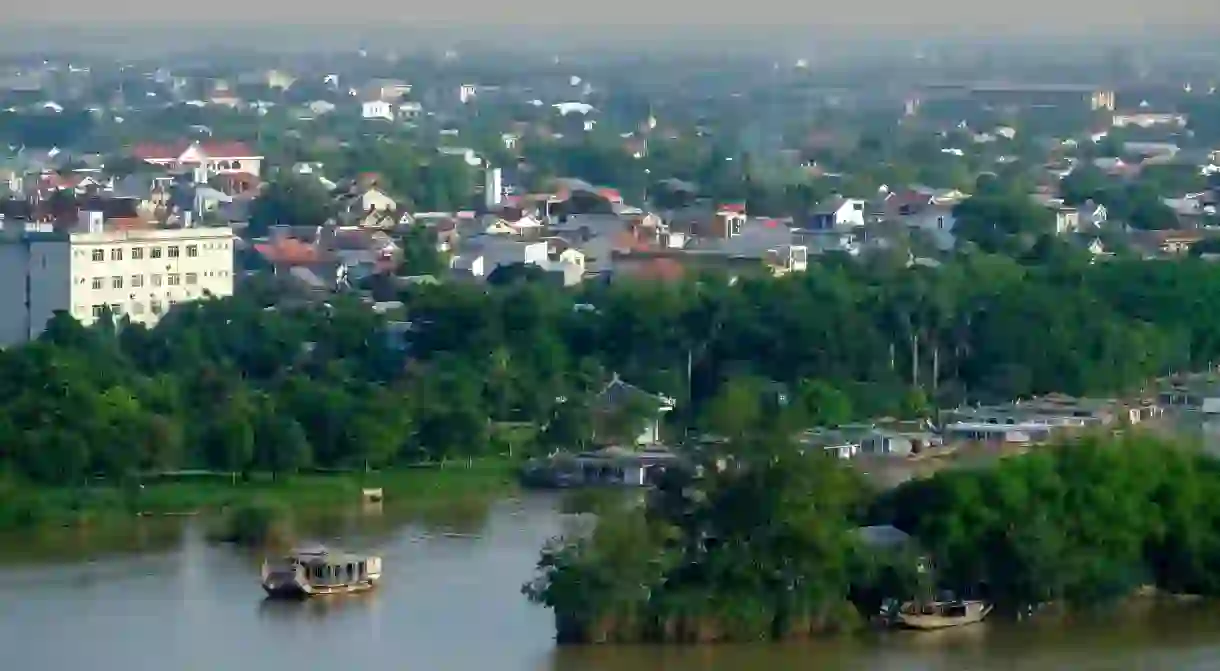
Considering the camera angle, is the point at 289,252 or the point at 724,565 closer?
the point at 724,565

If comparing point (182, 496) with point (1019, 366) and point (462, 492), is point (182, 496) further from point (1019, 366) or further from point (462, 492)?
point (1019, 366)

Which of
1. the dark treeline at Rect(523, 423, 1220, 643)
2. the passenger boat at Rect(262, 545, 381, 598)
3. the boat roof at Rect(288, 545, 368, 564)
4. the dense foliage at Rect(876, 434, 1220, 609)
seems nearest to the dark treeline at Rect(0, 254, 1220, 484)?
the boat roof at Rect(288, 545, 368, 564)

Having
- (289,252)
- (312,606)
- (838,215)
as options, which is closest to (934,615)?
(312,606)

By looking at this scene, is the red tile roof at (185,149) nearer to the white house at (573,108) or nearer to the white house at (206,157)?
the white house at (206,157)

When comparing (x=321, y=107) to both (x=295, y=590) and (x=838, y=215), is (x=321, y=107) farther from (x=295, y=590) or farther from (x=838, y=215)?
(x=295, y=590)

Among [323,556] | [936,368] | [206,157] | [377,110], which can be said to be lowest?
[323,556]

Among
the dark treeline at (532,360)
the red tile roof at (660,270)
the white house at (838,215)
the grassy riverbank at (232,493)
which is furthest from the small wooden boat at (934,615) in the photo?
the white house at (838,215)

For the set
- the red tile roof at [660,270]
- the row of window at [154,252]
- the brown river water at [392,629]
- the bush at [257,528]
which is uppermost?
the row of window at [154,252]
